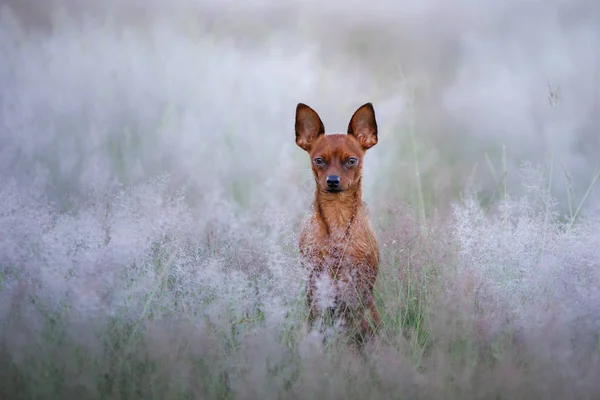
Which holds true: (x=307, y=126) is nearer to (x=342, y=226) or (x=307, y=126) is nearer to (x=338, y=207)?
(x=338, y=207)

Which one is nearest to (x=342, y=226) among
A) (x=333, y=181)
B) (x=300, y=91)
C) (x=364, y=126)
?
(x=333, y=181)

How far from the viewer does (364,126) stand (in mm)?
3857

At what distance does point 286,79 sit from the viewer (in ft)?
18.1

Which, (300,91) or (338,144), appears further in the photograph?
(300,91)

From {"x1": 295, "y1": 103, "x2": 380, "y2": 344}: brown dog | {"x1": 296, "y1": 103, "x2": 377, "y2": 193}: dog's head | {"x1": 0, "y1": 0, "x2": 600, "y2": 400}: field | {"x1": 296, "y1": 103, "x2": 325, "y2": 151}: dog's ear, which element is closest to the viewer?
{"x1": 0, "y1": 0, "x2": 600, "y2": 400}: field

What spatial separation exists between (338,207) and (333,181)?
265mm

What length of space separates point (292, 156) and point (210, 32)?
1.14 meters

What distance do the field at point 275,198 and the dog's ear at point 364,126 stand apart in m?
0.47

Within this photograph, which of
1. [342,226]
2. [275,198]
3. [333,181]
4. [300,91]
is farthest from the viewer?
[300,91]

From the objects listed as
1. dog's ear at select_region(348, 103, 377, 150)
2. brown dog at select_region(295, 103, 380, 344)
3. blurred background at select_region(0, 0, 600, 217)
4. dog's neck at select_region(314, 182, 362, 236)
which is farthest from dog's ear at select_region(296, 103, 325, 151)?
blurred background at select_region(0, 0, 600, 217)

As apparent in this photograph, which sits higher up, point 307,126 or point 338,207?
point 307,126

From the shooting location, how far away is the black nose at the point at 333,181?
3.61 m

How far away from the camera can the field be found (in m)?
2.61

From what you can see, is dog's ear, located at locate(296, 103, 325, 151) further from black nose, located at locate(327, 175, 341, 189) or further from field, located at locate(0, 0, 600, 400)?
field, located at locate(0, 0, 600, 400)
